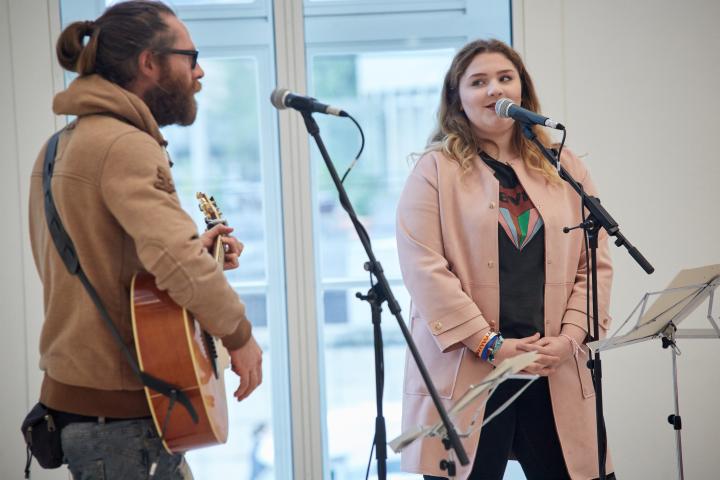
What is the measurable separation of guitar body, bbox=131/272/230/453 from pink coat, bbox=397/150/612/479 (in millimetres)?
827

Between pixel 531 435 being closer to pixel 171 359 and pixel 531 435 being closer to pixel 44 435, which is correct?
pixel 171 359

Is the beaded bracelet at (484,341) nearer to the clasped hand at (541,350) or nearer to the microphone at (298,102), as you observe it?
the clasped hand at (541,350)

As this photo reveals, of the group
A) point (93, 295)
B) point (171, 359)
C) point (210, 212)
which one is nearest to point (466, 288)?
point (210, 212)

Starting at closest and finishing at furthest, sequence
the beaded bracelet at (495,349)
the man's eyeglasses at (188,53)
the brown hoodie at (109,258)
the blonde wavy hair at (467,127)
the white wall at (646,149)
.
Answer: the brown hoodie at (109,258)
the man's eyeglasses at (188,53)
the beaded bracelet at (495,349)
the blonde wavy hair at (467,127)
the white wall at (646,149)

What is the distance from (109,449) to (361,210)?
2.14 m

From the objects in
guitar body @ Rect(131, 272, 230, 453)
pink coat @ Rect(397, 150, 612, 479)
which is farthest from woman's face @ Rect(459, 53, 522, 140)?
guitar body @ Rect(131, 272, 230, 453)

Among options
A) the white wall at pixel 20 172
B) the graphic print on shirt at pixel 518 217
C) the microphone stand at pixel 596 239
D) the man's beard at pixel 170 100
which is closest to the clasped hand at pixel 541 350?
the microphone stand at pixel 596 239

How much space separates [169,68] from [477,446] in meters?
1.33

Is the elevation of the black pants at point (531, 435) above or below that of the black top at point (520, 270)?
below

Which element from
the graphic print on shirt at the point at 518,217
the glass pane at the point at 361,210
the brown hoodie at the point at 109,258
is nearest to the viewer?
the brown hoodie at the point at 109,258

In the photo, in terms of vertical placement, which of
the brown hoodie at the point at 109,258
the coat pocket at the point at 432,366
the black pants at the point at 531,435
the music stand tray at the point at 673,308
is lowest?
the black pants at the point at 531,435

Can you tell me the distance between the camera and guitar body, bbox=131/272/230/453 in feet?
5.16

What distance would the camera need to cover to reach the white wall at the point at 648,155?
135 inches

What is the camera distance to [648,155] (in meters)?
3.45
